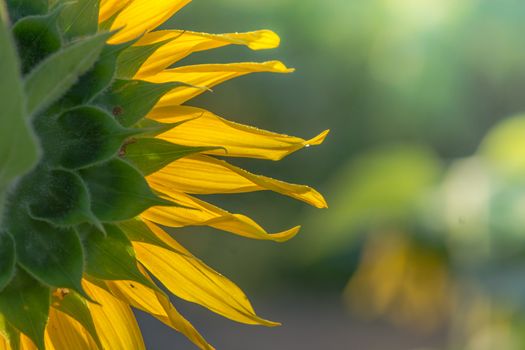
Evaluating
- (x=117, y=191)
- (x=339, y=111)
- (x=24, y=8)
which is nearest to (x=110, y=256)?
(x=117, y=191)

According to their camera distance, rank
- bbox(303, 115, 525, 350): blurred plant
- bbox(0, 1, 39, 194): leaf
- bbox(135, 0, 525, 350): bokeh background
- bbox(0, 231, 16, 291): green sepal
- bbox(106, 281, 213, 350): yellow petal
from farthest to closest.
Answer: bbox(135, 0, 525, 350): bokeh background < bbox(303, 115, 525, 350): blurred plant < bbox(106, 281, 213, 350): yellow petal < bbox(0, 231, 16, 291): green sepal < bbox(0, 1, 39, 194): leaf

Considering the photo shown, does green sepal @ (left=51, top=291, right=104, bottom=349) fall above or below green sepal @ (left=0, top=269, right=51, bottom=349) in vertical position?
above

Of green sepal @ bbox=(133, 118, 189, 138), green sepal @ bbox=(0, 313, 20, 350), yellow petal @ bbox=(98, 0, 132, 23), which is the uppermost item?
yellow petal @ bbox=(98, 0, 132, 23)

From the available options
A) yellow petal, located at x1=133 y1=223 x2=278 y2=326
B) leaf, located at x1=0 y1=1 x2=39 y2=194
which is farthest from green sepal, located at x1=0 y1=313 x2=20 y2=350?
leaf, located at x1=0 y1=1 x2=39 y2=194

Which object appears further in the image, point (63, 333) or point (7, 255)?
point (63, 333)

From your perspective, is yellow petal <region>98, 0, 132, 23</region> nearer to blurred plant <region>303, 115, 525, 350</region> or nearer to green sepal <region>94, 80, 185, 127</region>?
green sepal <region>94, 80, 185, 127</region>

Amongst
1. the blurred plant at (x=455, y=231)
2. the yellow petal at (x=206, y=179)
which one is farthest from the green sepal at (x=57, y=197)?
the blurred plant at (x=455, y=231)

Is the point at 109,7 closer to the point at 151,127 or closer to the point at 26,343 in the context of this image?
the point at 151,127

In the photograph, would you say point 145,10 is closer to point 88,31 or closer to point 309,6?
point 88,31
